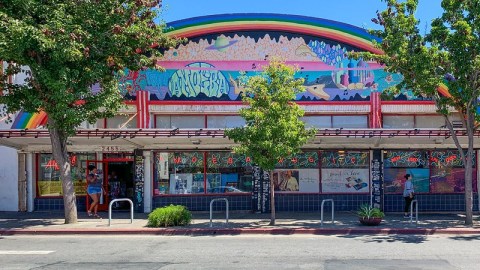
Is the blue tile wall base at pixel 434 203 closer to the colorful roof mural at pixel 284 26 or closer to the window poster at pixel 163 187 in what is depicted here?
the colorful roof mural at pixel 284 26

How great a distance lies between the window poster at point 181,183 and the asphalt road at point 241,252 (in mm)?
5460

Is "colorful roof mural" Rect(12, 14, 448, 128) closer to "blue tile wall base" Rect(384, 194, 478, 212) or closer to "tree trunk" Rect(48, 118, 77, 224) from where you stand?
"blue tile wall base" Rect(384, 194, 478, 212)

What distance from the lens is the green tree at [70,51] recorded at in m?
13.2

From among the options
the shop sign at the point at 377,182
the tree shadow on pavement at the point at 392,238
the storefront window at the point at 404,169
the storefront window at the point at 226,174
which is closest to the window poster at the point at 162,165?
the storefront window at the point at 226,174

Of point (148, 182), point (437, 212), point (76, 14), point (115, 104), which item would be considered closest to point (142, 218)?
point (148, 182)

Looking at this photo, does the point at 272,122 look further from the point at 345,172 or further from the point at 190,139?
the point at 345,172

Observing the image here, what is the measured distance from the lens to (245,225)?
1561 cm

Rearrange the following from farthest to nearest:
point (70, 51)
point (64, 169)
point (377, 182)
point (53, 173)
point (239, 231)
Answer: point (53, 173)
point (377, 182)
point (64, 169)
point (239, 231)
point (70, 51)

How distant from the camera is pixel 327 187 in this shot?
64.1 ft

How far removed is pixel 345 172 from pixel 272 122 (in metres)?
5.93

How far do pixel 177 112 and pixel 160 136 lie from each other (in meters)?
3.24

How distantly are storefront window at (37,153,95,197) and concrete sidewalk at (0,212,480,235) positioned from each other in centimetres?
161

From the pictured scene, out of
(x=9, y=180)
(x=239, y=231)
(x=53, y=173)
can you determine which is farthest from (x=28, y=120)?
(x=239, y=231)

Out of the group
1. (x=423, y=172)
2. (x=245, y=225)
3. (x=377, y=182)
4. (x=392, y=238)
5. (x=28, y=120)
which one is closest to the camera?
(x=392, y=238)
